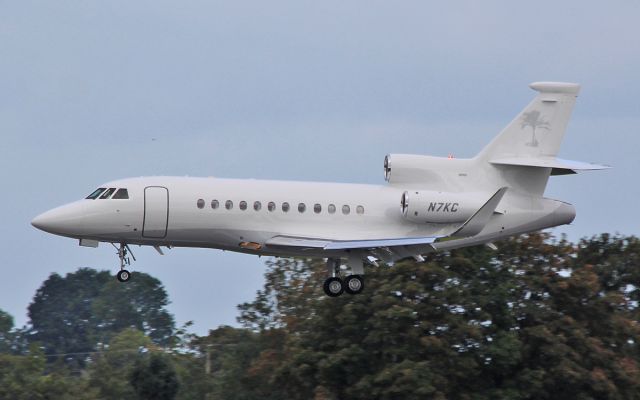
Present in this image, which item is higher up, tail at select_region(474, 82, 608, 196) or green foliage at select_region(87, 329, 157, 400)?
tail at select_region(474, 82, 608, 196)

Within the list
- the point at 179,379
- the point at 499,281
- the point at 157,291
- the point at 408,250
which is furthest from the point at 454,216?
the point at 157,291

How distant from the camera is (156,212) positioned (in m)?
41.1

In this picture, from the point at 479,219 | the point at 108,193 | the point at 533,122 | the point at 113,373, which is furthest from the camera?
the point at 113,373

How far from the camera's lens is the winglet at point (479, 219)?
39.8 m

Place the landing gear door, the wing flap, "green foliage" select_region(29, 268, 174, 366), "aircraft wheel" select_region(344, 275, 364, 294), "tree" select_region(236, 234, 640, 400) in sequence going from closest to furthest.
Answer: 1. the wing flap
2. the landing gear door
3. "aircraft wheel" select_region(344, 275, 364, 294)
4. "tree" select_region(236, 234, 640, 400)
5. "green foliage" select_region(29, 268, 174, 366)

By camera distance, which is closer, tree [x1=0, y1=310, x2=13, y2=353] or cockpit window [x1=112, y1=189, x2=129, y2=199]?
cockpit window [x1=112, y1=189, x2=129, y2=199]

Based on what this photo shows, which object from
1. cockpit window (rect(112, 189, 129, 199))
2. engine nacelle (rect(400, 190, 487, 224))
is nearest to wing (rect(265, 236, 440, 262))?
engine nacelle (rect(400, 190, 487, 224))

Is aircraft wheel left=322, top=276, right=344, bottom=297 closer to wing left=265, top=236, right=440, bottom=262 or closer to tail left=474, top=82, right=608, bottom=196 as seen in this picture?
wing left=265, top=236, right=440, bottom=262

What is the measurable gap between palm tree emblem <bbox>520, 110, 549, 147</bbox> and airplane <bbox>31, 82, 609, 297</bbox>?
13.5 inches

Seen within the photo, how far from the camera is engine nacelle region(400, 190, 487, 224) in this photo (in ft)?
139

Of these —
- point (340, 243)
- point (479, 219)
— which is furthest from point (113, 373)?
point (479, 219)

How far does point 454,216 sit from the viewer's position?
42500 mm

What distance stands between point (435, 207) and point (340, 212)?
2.92 m

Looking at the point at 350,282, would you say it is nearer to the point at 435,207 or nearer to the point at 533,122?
the point at 435,207
